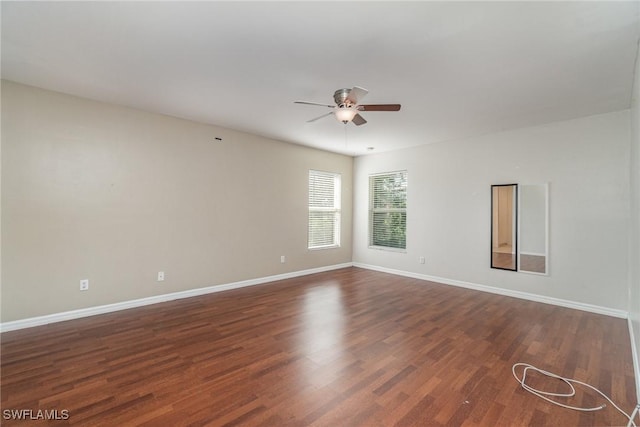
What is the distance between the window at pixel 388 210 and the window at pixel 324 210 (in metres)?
0.81

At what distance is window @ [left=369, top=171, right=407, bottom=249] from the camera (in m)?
5.90

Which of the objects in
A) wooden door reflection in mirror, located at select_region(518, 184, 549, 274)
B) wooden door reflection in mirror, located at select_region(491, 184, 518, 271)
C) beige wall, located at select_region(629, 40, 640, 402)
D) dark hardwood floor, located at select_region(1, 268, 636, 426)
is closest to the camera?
dark hardwood floor, located at select_region(1, 268, 636, 426)

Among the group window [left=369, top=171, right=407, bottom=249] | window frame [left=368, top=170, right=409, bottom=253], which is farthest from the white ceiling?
window [left=369, top=171, right=407, bottom=249]

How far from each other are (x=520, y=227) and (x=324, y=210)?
356 cm

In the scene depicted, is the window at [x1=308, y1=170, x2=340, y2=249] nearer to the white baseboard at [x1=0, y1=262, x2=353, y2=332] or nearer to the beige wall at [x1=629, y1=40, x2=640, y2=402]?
the white baseboard at [x1=0, y1=262, x2=353, y2=332]

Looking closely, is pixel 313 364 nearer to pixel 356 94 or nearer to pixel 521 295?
pixel 356 94

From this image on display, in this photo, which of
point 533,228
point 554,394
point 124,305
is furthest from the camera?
point 533,228

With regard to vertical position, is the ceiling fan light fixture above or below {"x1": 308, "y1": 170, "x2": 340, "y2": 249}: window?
above

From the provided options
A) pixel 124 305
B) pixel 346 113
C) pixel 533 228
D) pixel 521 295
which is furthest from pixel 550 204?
pixel 124 305

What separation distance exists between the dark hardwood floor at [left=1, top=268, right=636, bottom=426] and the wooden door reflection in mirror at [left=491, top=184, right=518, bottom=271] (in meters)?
0.78

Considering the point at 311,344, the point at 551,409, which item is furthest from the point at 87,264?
the point at 551,409

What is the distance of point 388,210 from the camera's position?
616 centimetres

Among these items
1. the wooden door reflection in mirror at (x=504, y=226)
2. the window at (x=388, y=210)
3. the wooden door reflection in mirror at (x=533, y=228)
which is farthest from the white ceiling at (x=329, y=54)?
the window at (x=388, y=210)

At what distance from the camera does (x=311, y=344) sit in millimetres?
2713
